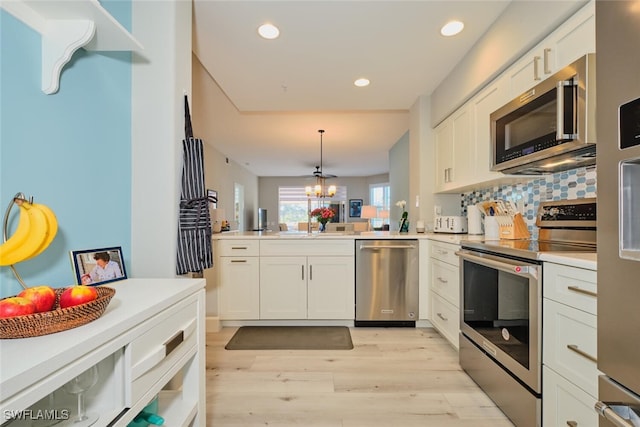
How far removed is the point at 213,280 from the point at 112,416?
2119mm

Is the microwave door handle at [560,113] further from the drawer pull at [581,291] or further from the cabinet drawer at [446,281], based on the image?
the cabinet drawer at [446,281]

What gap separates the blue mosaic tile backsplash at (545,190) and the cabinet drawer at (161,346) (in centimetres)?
220

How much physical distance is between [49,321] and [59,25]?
39.5 inches

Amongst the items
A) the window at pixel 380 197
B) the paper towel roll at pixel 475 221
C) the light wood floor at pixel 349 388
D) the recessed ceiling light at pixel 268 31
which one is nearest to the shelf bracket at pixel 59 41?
the recessed ceiling light at pixel 268 31

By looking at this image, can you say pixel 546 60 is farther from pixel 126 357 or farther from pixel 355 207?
pixel 355 207

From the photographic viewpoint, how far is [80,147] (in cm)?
119

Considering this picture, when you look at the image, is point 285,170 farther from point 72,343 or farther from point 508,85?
point 72,343

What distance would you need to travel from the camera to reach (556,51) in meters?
1.60

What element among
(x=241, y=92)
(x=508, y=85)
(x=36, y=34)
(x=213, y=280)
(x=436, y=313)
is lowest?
(x=436, y=313)

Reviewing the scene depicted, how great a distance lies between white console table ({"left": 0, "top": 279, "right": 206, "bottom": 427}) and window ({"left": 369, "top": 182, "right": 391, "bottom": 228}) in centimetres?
867

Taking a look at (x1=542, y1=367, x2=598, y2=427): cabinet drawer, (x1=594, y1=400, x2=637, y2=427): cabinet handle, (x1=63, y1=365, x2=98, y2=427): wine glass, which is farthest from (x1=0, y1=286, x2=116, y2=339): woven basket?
(x1=542, y1=367, x2=598, y2=427): cabinet drawer

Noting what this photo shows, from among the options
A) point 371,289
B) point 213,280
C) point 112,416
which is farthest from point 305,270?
point 112,416

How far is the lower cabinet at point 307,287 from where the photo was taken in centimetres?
286

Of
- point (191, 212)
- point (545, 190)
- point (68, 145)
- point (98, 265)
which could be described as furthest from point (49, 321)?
point (545, 190)
